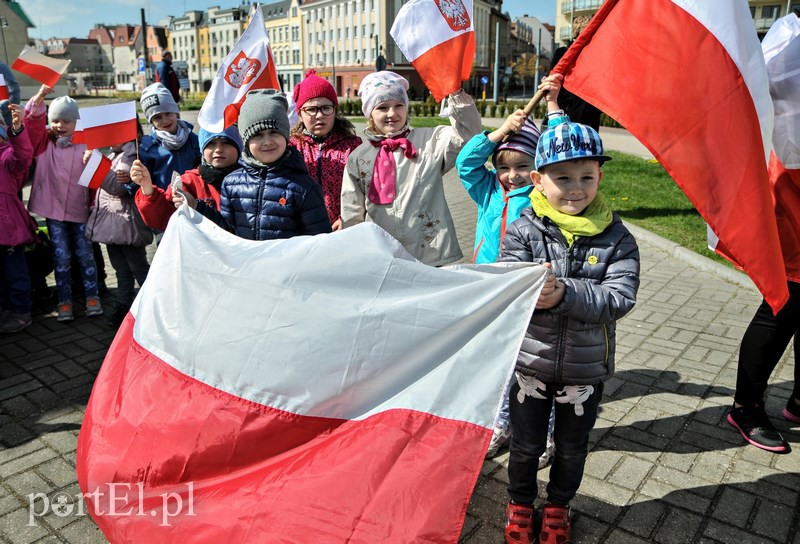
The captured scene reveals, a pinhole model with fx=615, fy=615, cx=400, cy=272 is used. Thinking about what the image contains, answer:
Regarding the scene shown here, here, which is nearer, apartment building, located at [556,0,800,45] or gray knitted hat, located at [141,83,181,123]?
gray knitted hat, located at [141,83,181,123]

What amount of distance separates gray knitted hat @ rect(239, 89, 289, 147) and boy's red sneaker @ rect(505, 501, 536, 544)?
2.27m

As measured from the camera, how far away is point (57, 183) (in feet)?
17.5

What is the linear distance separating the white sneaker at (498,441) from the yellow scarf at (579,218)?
1.42 metres

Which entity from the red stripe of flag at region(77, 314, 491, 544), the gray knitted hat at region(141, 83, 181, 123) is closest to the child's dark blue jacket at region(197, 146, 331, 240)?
the red stripe of flag at region(77, 314, 491, 544)

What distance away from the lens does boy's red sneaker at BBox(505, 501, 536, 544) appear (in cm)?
271

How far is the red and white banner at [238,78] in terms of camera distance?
3953 mm

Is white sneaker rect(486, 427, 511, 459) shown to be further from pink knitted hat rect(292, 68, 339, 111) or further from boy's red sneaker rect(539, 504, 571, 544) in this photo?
pink knitted hat rect(292, 68, 339, 111)

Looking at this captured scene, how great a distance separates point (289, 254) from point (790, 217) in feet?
8.62

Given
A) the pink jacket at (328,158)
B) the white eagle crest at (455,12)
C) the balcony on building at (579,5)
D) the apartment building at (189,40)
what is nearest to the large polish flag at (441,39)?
the white eagle crest at (455,12)

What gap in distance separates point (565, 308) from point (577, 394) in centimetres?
47

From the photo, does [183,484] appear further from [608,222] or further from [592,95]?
[592,95]

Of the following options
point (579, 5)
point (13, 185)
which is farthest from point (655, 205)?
point (579, 5)

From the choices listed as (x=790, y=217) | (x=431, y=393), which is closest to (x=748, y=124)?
(x=790, y=217)

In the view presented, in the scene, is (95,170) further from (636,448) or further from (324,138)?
(636,448)
